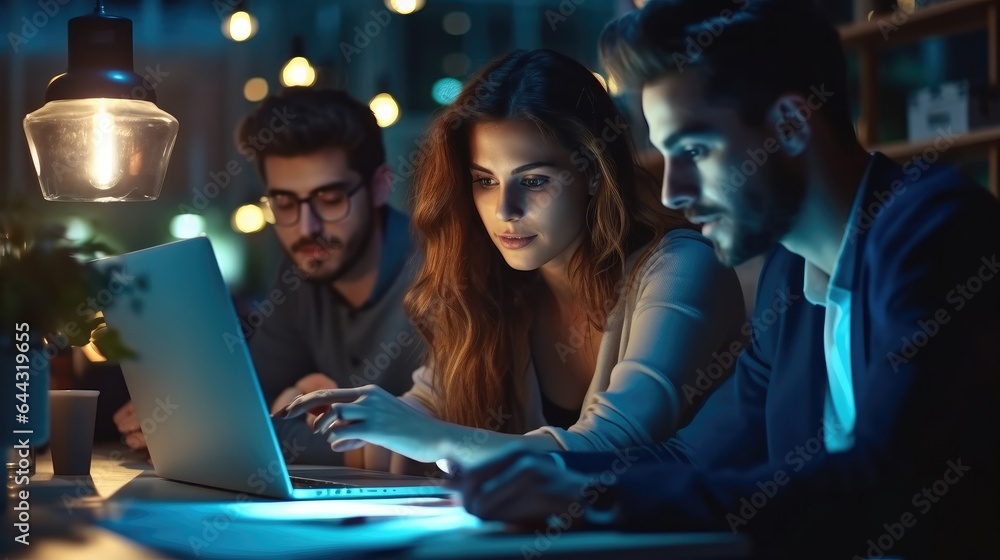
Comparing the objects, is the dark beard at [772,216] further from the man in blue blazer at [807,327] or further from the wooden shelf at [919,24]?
the wooden shelf at [919,24]

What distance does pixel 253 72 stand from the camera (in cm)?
792

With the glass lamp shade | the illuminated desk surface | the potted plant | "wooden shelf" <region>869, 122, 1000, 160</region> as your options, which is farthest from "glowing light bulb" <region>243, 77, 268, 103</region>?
the potted plant

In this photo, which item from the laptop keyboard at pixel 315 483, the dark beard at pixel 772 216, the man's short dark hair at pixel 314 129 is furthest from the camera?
the man's short dark hair at pixel 314 129

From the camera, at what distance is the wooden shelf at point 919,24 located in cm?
349

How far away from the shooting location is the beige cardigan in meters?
1.64

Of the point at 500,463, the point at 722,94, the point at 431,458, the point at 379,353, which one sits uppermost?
the point at 722,94

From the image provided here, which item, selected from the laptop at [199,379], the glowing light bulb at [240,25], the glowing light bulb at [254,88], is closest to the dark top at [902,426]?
the laptop at [199,379]

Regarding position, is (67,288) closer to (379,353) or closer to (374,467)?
(374,467)

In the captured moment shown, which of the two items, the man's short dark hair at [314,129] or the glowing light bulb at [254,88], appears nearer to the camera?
the man's short dark hair at [314,129]

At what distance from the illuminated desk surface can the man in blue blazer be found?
0.06 metres

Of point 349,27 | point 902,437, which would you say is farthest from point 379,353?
point 349,27

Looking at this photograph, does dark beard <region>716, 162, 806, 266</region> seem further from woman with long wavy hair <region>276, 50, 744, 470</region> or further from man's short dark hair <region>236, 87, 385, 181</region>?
man's short dark hair <region>236, 87, 385, 181</region>

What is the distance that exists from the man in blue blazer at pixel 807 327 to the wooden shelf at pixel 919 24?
2.45 m

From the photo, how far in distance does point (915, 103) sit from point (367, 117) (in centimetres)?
198
